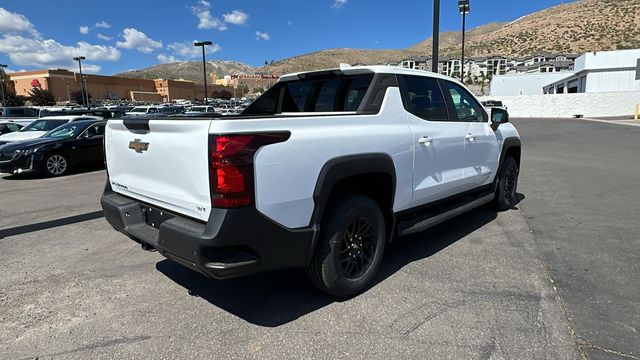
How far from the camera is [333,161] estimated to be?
316cm

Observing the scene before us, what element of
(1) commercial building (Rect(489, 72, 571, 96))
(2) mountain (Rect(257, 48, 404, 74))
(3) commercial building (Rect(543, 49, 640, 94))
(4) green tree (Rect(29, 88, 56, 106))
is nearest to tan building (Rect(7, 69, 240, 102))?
(4) green tree (Rect(29, 88, 56, 106))

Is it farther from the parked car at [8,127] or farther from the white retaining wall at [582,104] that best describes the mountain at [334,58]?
the parked car at [8,127]

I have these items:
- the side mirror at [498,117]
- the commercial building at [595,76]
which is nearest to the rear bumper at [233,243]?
the side mirror at [498,117]

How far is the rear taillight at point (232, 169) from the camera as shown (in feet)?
8.68

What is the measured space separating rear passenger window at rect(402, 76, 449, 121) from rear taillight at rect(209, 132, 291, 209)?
6.22 feet

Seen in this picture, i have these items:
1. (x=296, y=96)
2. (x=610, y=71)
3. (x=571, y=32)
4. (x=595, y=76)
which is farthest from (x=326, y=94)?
(x=571, y=32)

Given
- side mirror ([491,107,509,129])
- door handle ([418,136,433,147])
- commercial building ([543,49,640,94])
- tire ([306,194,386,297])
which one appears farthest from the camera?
commercial building ([543,49,640,94])

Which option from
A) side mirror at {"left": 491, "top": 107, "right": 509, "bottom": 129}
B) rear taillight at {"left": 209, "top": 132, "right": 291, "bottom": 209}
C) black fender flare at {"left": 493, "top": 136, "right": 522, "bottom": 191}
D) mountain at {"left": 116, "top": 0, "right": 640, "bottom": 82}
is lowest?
black fender flare at {"left": 493, "top": 136, "right": 522, "bottom": 191}

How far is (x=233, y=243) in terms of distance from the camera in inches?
107

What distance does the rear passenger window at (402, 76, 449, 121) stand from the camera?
13.5 ft

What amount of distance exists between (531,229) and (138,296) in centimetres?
467

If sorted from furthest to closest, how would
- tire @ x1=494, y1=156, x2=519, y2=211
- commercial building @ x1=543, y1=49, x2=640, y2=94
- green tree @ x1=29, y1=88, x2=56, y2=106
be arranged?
green tree @ x1=29, y1=88, x2=56, y2=106 < commercial building @ x1=543, y1=49, x2=640, y2=94 < tire @ x1=494, y1=156, x2=519, y2=211

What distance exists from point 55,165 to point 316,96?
903 cm

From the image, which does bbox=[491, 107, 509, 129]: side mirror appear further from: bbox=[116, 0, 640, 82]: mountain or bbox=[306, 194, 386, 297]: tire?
bbox=[116, 0, 640, 82]: mountain
